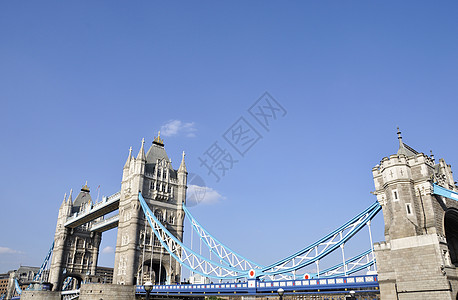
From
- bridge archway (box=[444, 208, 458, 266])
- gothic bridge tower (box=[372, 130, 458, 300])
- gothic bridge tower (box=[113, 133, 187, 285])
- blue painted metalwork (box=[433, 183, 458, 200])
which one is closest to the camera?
gothic bridge tower (box=[372, 130, 458, 300])

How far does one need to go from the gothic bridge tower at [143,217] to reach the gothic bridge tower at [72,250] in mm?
21612

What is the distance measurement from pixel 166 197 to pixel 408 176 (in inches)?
1398

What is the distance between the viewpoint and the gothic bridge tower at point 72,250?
72562 mm

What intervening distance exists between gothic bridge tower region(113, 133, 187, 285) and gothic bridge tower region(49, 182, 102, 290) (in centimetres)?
2161

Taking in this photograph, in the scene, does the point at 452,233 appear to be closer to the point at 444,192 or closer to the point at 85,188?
the point at 444,192

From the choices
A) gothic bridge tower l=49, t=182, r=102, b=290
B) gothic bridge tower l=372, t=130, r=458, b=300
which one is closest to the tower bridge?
gothic bridge tower l=372, t=130, r=458, b=300

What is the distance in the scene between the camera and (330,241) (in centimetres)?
3306

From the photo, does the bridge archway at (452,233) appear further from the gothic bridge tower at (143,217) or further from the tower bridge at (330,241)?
the gothic bridge tower at (143,217)

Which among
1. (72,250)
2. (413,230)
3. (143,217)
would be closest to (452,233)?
(413,230)

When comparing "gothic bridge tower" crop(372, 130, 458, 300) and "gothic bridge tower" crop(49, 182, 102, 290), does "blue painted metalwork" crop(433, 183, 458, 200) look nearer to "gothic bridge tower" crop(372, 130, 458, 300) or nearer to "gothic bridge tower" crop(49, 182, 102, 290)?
"gothic bridge tower" crop(372, 130, 458, 300)

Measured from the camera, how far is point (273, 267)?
118 feet

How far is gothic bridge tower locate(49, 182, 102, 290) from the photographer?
72.6 m

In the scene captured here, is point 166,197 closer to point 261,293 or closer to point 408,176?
point 261,293

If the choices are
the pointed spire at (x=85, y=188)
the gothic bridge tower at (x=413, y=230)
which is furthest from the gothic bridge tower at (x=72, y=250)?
the gothic bridge tower at (x=413, y=230)
